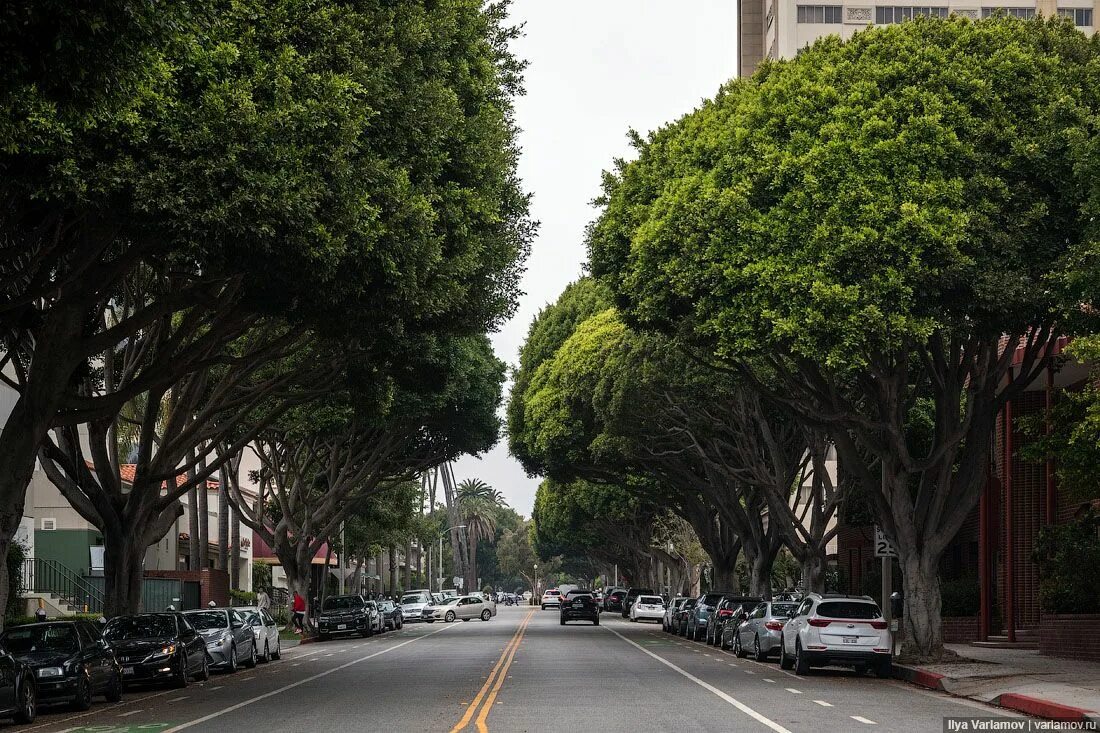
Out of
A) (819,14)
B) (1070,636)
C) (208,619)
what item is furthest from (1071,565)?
(819,14)

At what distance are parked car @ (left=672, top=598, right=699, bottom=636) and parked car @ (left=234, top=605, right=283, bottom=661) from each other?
16.9 metres

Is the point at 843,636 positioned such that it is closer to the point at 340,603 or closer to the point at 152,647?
the point at 152,647

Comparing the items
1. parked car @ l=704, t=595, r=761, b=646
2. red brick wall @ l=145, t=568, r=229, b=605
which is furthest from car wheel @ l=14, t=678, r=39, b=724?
red brick wall @ l=145, t=568, r=229, b=605

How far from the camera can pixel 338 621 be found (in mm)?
50969

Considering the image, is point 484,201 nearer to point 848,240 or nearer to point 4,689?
point 848,240

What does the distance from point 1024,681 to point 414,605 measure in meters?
52.4

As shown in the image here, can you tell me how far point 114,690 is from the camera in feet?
77.3

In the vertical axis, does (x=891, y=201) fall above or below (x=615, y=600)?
above

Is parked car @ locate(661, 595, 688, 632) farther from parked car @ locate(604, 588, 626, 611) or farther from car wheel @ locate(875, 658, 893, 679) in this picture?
parked car @ locate(604, 588, 626, 611)

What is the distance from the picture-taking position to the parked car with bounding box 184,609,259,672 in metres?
30.9

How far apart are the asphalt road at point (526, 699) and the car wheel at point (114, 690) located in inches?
8.6

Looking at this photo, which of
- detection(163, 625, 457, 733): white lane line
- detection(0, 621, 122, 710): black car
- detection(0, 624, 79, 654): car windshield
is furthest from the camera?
detection(0, 624, 79, 654): car windshield

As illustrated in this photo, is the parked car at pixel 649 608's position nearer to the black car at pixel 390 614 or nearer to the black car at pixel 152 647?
the black car at pixel 390 614

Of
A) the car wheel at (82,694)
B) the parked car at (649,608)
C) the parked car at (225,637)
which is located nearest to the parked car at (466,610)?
the parked car at (649,608)
